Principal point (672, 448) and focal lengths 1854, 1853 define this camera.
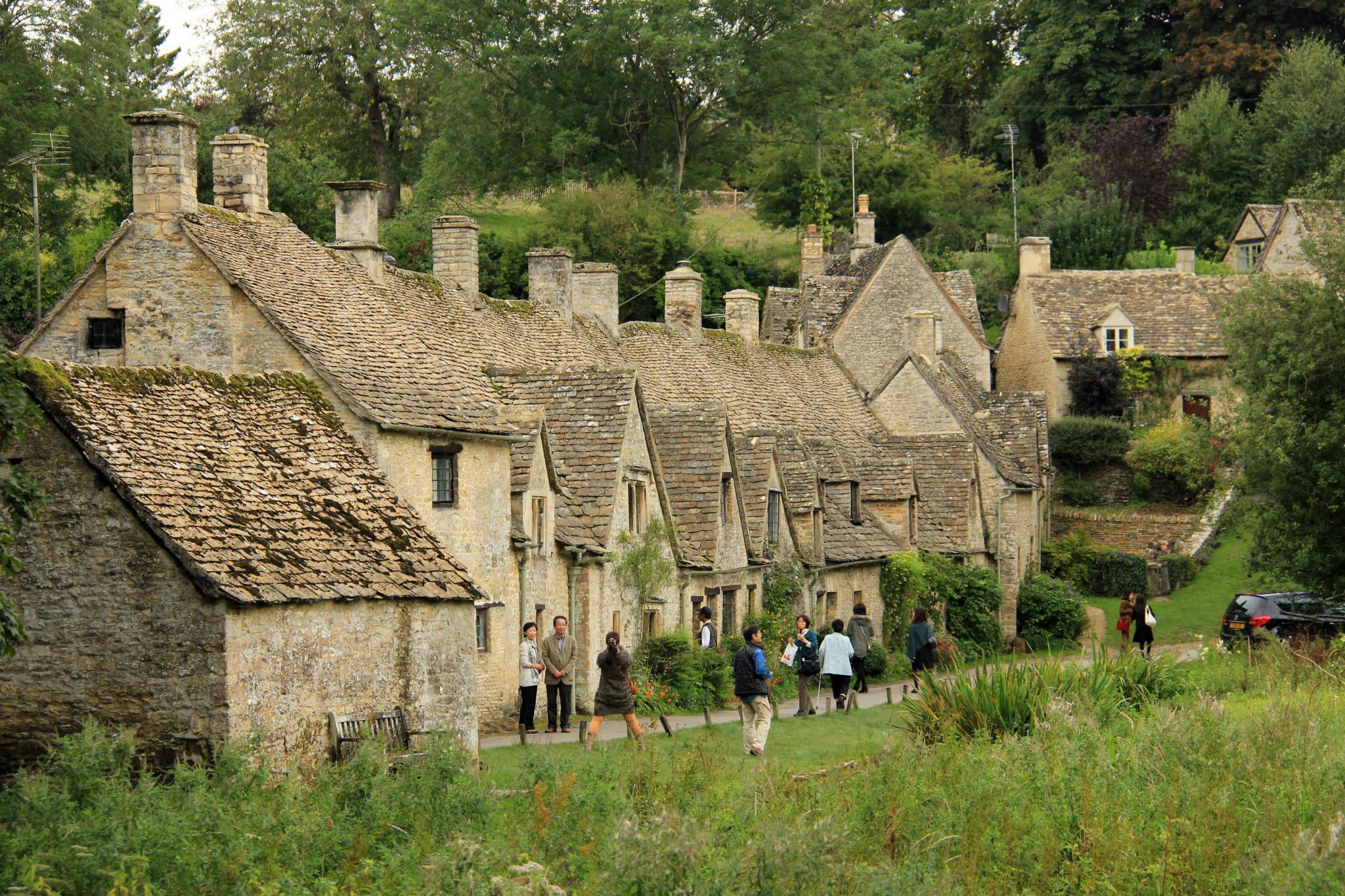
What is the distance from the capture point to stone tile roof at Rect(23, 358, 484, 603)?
821 inches

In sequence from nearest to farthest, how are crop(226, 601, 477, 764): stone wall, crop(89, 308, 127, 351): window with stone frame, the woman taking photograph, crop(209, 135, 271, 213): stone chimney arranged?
crop(226, 601, 477, 764): stone wall < the woman taking photograph < crop(89, 308, 127, 351): window with stone frame < crop(209, 135, 271, 213): stone chimney

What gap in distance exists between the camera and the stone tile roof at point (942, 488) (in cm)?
5028

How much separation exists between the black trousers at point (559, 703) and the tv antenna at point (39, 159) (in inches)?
1007

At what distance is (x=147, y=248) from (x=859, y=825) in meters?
16.9

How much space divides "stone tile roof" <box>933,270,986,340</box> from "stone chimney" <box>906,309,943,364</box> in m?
Result: 7.35

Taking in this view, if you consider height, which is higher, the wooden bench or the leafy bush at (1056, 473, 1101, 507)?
the leafy bush at (1056, 473, 1101, 507)

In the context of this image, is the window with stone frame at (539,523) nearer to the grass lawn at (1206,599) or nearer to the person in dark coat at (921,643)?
the person in dark coat at (921,643)

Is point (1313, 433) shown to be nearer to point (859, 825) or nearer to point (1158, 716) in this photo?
point (1158, 716)

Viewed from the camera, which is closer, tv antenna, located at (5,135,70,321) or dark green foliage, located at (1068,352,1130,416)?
tv antenna, located at (5,135,70,321)

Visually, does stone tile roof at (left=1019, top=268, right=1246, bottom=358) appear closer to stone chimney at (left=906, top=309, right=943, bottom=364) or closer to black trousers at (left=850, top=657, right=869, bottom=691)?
stone chimney at (left=906, top=309, right=943, bottom=364)

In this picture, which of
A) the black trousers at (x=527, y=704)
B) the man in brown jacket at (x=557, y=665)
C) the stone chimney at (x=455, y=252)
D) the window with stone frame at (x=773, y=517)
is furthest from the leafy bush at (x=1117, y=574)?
the black trousers at (x=527, y=704)

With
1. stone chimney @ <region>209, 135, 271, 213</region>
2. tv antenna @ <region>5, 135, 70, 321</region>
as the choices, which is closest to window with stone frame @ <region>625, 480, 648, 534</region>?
stone chimney @ <region>209, 135, 271, 213</region>

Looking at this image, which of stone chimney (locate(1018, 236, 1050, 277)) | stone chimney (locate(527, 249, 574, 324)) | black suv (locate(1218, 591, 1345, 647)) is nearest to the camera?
black suv (locate(1218, 591, 1345, 647))

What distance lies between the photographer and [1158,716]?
2194cm
